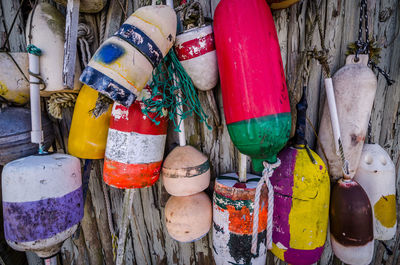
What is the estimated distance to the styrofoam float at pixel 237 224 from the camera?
0.90 m

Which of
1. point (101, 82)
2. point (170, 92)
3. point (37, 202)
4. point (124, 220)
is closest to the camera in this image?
point (101, 82)

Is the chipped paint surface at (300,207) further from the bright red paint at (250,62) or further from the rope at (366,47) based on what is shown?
the rope at (366,47)

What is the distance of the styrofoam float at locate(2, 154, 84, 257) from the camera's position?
823 millimetres

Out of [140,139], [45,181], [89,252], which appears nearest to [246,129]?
[140,139]

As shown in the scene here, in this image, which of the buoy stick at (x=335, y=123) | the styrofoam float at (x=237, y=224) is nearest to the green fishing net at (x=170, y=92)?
the styrofoam float at (x=237, y=224)

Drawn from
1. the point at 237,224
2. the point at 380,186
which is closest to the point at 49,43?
the point at 237,224

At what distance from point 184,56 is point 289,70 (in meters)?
0.57

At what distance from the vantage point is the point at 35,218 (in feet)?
2.71

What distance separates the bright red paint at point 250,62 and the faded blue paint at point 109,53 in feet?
1.28

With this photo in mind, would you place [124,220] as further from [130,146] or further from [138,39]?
[138,39]

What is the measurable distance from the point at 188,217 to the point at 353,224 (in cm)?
76

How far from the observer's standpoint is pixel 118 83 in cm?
68

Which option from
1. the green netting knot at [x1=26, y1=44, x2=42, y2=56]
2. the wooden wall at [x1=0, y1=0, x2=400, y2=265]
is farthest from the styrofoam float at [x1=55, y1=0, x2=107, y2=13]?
the green netting knot at [x1=26, y1=44, x2=42, y2=56]

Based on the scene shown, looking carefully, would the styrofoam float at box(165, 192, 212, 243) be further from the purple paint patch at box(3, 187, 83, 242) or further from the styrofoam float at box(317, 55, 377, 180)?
the styrofoam float at box(317, 55, 377, 180)
